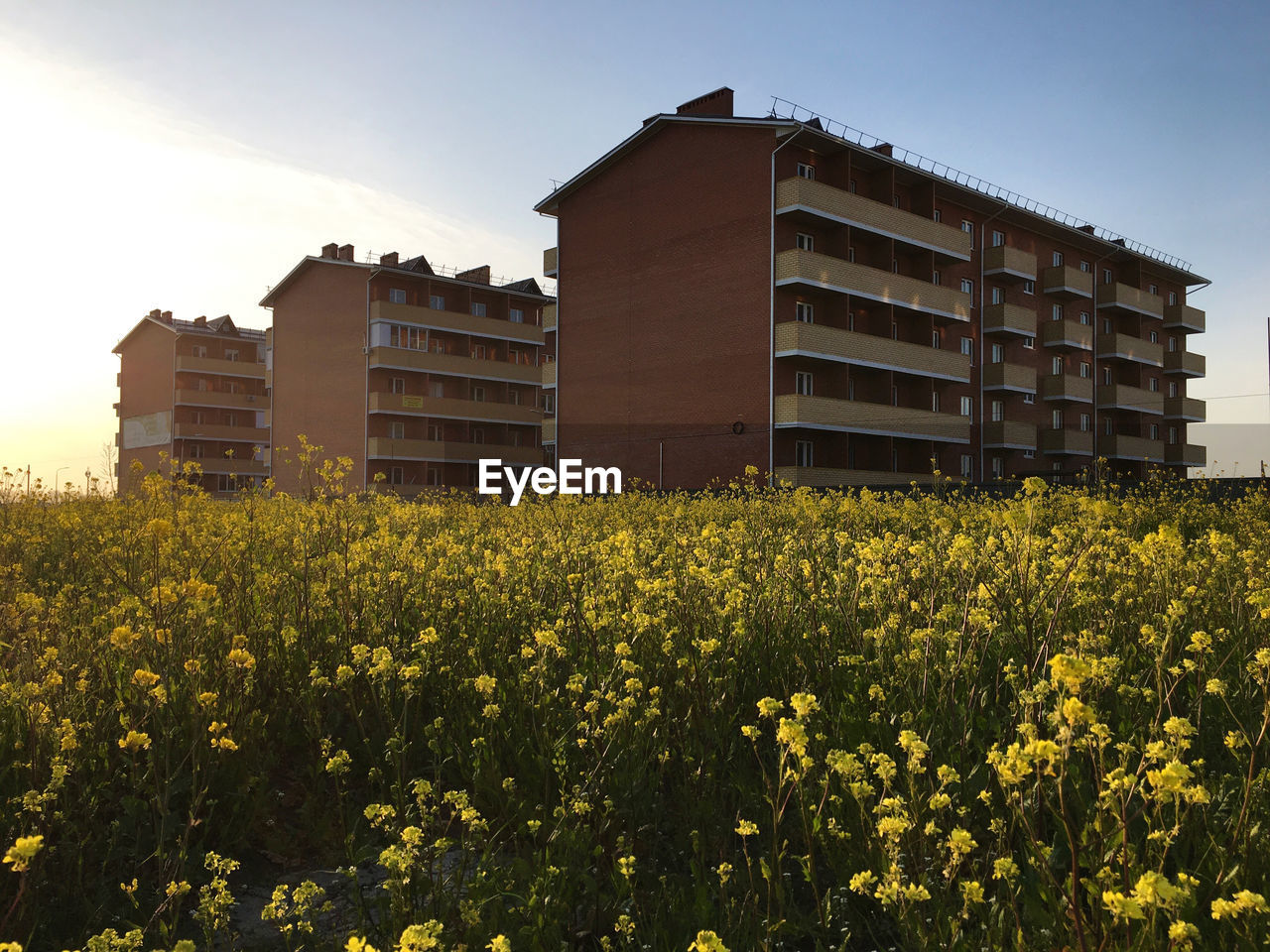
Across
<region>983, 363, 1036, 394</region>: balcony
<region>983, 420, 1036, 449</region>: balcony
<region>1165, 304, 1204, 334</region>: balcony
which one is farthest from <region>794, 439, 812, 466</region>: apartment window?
<region>1165, 304, 1204, 334</region>: balcony

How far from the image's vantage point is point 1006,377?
135 ft

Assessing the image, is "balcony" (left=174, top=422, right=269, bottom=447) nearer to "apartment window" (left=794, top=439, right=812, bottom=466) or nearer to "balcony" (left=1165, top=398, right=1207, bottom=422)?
"apartment window" (left=794, top=439, right=812, bottom=466)

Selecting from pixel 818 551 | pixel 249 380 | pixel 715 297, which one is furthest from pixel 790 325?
pixel 249 380

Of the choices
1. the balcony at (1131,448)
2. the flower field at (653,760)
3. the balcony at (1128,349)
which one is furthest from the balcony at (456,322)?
the flower field at (653,760)

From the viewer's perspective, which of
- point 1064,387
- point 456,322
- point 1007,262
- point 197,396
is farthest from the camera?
point 197,396

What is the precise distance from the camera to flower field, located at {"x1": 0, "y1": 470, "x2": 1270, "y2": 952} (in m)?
2.36

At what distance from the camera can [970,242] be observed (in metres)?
41.2

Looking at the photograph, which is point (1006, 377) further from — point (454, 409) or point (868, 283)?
point (454, 409)

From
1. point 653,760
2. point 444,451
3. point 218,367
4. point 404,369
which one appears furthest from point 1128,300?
point 218,367

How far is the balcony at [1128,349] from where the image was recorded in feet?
159

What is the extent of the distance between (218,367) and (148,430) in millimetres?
7101

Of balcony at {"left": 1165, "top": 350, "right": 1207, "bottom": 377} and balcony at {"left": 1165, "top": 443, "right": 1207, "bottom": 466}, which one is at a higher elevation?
balcony at {"left": 1165, "top": 350, "right": 1207, "bottom": 377}

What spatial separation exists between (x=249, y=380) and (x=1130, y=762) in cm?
A: 7032

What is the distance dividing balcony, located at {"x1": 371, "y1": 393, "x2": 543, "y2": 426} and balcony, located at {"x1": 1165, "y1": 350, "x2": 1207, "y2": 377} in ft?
127
